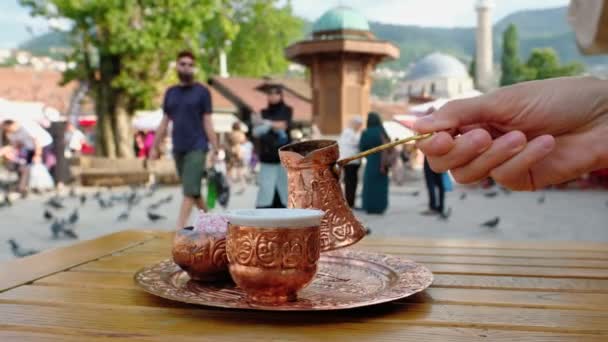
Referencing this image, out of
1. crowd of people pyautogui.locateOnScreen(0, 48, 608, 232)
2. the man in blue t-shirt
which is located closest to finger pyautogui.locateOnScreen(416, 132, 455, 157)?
crowd of people pyautogui.locateOnScreen(0, 48, 608, 232)

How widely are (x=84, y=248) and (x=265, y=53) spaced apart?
36.4 meters

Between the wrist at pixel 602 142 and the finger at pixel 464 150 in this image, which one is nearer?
the finger at pixel 464 150

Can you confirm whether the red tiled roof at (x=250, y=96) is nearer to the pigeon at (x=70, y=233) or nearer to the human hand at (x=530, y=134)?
the pigeon at (x=70, y=233)

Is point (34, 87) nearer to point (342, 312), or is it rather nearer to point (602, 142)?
point (602, 142)

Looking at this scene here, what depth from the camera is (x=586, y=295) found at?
1412mm

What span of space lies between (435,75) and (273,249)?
208 feet

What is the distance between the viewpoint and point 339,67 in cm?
1312

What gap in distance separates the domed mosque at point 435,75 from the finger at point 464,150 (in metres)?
57.2

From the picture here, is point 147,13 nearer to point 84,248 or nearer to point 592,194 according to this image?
point 592,194

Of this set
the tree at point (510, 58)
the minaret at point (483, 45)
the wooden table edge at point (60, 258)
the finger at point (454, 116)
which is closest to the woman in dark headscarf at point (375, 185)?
the wooden table edge at point (60, 258)

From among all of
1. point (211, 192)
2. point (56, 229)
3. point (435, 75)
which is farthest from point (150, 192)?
point (435, 75)

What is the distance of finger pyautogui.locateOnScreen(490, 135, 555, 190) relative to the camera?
145 cm

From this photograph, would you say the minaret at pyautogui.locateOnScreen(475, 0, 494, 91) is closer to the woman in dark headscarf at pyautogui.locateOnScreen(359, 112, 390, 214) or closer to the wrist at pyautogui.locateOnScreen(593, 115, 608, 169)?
the woman in dark headscarf at pyautogui.locateOnScreen(359, 112, 390, 214)

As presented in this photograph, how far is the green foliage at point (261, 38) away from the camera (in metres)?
36.9
